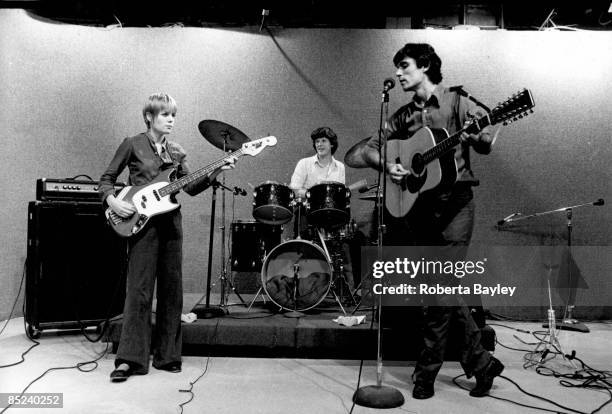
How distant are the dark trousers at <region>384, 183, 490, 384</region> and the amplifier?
3.05m

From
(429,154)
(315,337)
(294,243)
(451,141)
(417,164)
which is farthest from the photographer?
(294,243)

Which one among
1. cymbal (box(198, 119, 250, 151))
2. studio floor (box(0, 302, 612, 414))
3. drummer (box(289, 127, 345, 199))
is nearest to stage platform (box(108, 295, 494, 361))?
studio floor (box(0, 302, 612, 414))

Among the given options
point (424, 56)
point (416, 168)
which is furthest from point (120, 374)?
point (424, 56)

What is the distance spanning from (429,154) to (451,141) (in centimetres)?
16

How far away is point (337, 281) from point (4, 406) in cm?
292

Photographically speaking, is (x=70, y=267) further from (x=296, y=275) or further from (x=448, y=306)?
(x=448, y=306)

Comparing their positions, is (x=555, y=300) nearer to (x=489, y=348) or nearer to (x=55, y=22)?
(x=489, y=348)

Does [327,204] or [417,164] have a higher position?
[417,164]

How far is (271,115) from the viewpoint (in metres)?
6.05

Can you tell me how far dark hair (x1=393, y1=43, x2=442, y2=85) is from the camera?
10.6 ft

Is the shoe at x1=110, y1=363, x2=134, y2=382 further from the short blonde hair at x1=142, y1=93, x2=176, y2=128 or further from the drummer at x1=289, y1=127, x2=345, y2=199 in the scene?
the drummer at x1=289, y1=127, x2=345, y2=199

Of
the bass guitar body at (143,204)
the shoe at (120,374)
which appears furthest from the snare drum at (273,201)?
the shoe at (120,374)

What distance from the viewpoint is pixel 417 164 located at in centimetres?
322

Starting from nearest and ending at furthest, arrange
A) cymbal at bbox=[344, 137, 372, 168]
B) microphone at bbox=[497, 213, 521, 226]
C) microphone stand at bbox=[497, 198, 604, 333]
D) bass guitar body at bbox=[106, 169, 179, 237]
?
bass guitar body at bbox=[106, 169, 179, 237] → cymbal at bbox=[344, 137, 372, 168] → microphone stand at bbox=[497, 198, 604, 333] → microphone at bbox=[497, 213, 521, 226]
